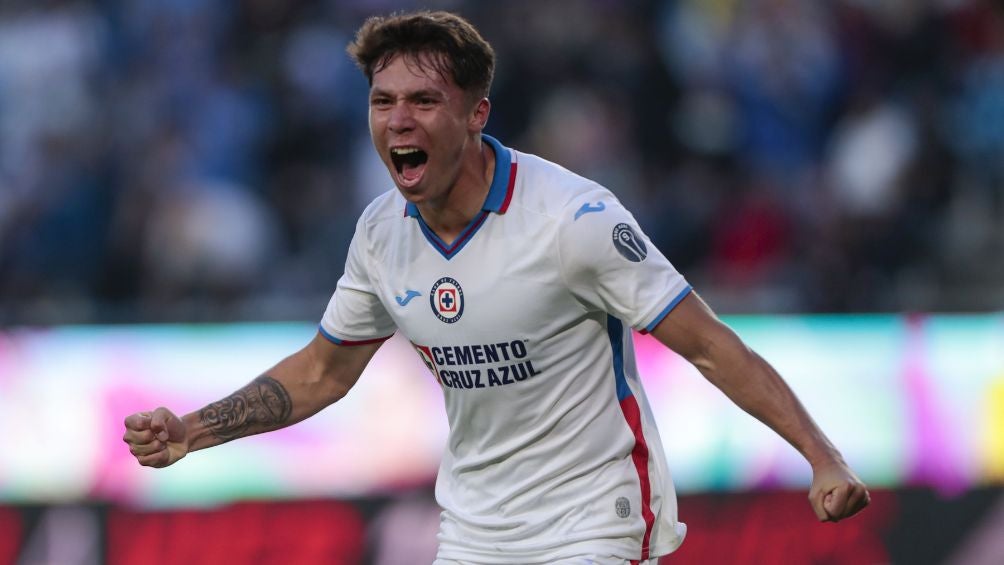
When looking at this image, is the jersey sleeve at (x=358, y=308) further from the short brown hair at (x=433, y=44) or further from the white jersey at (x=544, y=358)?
the short brown hair at (x=433, y=44)

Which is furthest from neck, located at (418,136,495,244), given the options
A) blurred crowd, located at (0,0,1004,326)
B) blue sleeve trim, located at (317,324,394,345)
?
blurred crowd, located at (0,0,1004,326)

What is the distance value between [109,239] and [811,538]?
4766 millimetres

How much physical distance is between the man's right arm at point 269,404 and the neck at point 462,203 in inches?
26.2

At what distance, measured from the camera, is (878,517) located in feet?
30.5

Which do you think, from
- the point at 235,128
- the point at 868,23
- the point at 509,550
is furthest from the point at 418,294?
the point at 868,23

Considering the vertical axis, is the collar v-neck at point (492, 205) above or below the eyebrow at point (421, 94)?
below

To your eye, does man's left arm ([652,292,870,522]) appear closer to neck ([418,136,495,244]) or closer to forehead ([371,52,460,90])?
neck ([418,136,495,244])

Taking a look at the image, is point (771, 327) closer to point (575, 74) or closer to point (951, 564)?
point (951, 564)

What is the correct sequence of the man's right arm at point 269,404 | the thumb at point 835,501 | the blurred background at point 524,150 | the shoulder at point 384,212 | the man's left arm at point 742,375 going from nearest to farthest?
the thumb at point 835,501
the man's left arm at point 742,375
the man's right arm at point 269,404
the shoulder at point 384,212
the blurred background at point 524,150

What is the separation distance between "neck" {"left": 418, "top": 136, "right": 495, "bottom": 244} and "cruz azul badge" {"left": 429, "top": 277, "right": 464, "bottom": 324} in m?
0.14

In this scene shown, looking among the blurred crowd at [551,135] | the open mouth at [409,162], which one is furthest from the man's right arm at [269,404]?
the blurred crowd at [551,135]

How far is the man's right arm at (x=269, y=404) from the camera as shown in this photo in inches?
206

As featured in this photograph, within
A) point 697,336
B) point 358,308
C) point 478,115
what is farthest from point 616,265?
point 358,308

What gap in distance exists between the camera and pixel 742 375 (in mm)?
4883
